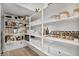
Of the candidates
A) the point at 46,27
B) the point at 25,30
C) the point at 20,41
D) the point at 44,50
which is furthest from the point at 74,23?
the point at 20,41

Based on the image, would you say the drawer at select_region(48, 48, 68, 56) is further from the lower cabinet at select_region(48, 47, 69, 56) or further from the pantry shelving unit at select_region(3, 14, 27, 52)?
the pantry shelving unit at select_region(3, 14, 27, 52)

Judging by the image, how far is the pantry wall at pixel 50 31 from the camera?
5.12ft

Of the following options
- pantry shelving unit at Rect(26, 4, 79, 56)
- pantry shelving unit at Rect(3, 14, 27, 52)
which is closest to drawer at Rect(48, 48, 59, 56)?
pantry shelving unit at Rect(26, 4, 79, 56)

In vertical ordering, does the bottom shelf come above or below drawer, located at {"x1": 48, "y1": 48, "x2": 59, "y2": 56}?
above

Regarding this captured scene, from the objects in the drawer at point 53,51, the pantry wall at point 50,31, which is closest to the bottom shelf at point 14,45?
the pantry wall at point 50,31

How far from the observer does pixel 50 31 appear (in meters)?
1.65

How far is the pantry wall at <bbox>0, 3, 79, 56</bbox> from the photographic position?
1.56 meters

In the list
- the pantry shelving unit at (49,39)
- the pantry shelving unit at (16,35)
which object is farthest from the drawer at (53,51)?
the pantry shelving unit at (16,35)

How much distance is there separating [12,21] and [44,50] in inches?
24.7

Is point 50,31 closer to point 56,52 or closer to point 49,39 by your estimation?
point 49,39

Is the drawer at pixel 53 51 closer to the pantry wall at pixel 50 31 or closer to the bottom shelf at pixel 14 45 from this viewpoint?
the pantry wall at pixel 50 31

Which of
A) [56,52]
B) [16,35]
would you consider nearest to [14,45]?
[16,35]

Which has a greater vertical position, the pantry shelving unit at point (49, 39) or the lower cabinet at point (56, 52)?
the pantry shelving unit at point (49, 39)

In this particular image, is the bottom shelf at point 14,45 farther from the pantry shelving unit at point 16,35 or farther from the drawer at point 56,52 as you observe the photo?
the drawer at point 56,52
